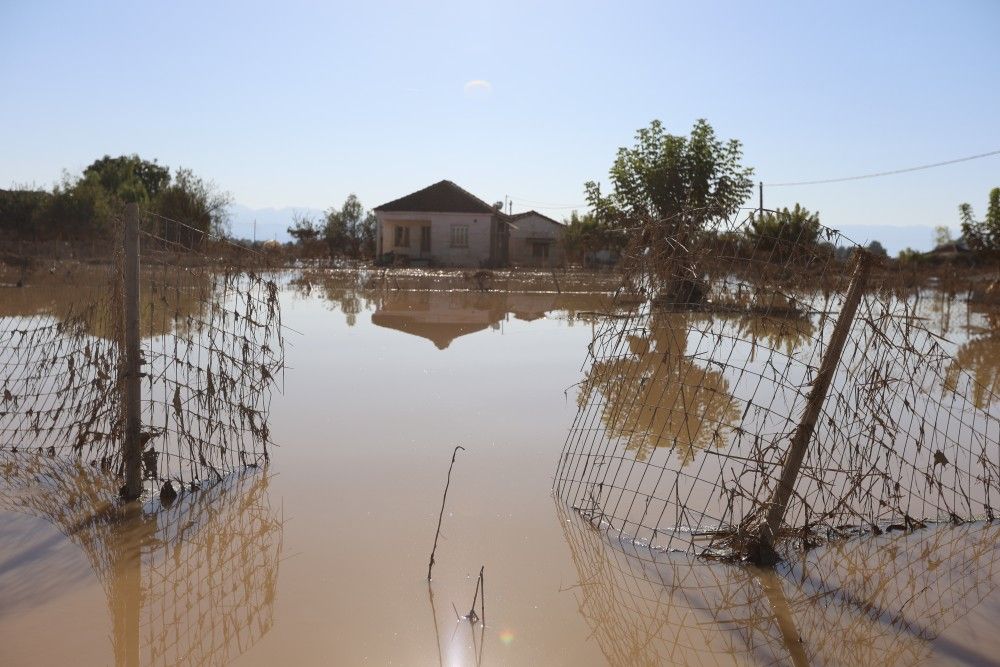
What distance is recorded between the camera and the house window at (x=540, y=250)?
164ft

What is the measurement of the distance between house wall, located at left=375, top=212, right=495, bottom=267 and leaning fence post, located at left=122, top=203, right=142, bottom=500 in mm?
37876

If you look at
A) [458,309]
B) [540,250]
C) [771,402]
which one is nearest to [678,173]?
[458,309]

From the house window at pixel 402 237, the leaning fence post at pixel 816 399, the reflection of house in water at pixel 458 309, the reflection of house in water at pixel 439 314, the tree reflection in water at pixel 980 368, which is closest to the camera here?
the leaning fence post at pixel 816 399

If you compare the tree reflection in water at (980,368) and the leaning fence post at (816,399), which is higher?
the leaning fence post at (816,399)

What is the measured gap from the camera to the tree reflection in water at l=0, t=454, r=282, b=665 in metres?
4.05

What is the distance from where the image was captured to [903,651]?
4070 millimetres

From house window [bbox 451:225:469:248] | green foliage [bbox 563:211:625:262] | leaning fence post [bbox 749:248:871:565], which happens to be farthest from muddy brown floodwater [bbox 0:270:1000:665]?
house window [bbox 451:225:469:248]

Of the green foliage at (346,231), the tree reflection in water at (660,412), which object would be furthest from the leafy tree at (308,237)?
the tree reflection in water at (660,412)

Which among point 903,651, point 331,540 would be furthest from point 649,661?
point 331,540

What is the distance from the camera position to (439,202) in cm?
4431

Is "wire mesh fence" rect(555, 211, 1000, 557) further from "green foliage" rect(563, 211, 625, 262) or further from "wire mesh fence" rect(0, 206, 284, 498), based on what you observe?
"green foliage" rect(563, 211, 625, 262)

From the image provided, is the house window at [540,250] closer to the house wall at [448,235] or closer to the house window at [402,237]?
the house wall at [448,235]

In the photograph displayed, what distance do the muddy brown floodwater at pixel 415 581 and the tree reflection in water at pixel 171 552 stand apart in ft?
0.05

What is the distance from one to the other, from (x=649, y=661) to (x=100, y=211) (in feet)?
118
